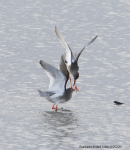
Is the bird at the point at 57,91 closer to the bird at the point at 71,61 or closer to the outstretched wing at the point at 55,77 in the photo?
the outstretched wing at the point at 55,77

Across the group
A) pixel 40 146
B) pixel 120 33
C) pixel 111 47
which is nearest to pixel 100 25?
pixel 120 33

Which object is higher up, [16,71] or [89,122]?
[89,122]

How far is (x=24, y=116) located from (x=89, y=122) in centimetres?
178

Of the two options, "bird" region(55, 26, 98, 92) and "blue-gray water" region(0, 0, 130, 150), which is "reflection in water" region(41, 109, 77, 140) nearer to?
"blue-gray water" region(0, 0, 130, 150)

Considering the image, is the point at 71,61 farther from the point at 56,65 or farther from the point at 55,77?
the point at 56,65

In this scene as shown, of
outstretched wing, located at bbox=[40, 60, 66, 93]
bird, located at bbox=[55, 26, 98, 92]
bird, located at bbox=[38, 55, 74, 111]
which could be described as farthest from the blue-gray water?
bird, located at bbox=[55, 26, 98, 92]

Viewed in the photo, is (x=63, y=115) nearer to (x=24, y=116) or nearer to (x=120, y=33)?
(x=24, y=116)

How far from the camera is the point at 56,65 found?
1869 centimetres

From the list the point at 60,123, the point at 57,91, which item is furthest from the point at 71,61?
the point at 60,123

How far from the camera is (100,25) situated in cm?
2634

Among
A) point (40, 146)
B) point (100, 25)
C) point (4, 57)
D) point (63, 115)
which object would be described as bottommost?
point (100, 25)

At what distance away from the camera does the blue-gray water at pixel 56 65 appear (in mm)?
11633

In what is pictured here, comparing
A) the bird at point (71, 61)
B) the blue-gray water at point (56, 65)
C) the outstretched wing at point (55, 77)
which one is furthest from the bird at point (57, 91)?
the bird at point (71, 61)

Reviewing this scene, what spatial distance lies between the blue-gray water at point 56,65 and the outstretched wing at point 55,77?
0.66m
